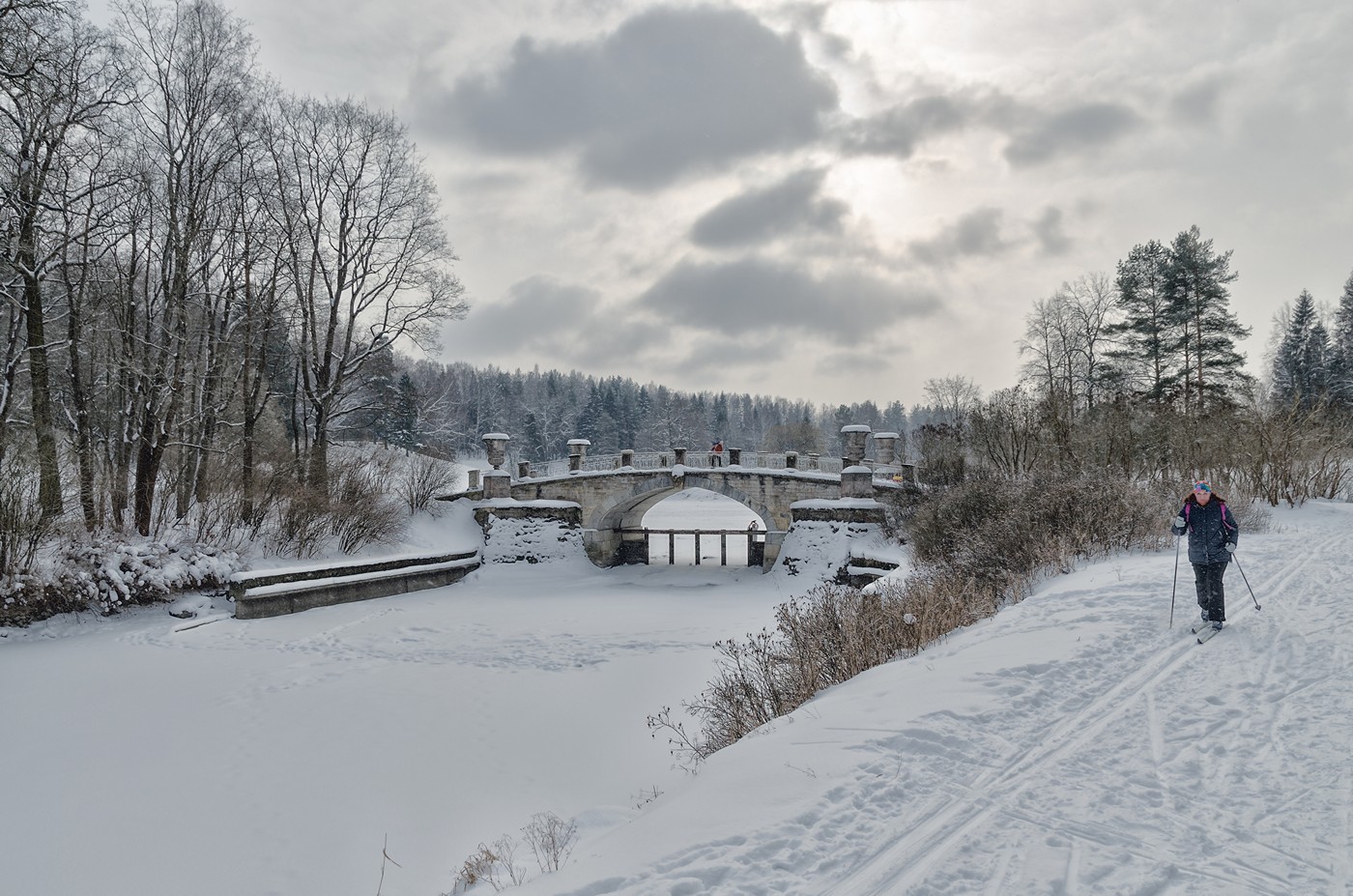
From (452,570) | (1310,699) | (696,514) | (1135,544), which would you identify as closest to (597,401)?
(696,514)

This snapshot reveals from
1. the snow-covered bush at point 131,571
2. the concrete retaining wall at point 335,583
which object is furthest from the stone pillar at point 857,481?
the snow-covered bush at point 131,571

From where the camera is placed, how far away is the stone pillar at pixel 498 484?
1005 inches

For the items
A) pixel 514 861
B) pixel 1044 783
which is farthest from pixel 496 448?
pixel 1044 783

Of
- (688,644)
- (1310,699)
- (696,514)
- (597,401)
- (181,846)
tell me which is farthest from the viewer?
(597,401)

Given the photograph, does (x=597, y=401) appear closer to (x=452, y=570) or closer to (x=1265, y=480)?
(x=452, y=570)

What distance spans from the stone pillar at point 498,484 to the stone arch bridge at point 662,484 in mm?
34

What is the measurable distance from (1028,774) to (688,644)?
10.4 metres

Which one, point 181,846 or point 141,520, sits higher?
point 141,520

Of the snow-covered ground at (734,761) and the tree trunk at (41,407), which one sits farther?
the tree trunk at (41,407)

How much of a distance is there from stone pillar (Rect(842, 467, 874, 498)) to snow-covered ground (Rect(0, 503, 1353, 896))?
1104 centimetres

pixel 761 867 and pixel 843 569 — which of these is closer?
pixel 761 867

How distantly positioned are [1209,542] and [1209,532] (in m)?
0.14

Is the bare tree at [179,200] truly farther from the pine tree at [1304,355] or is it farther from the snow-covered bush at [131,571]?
the pine tree at [1304,355]

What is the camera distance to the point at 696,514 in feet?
167
